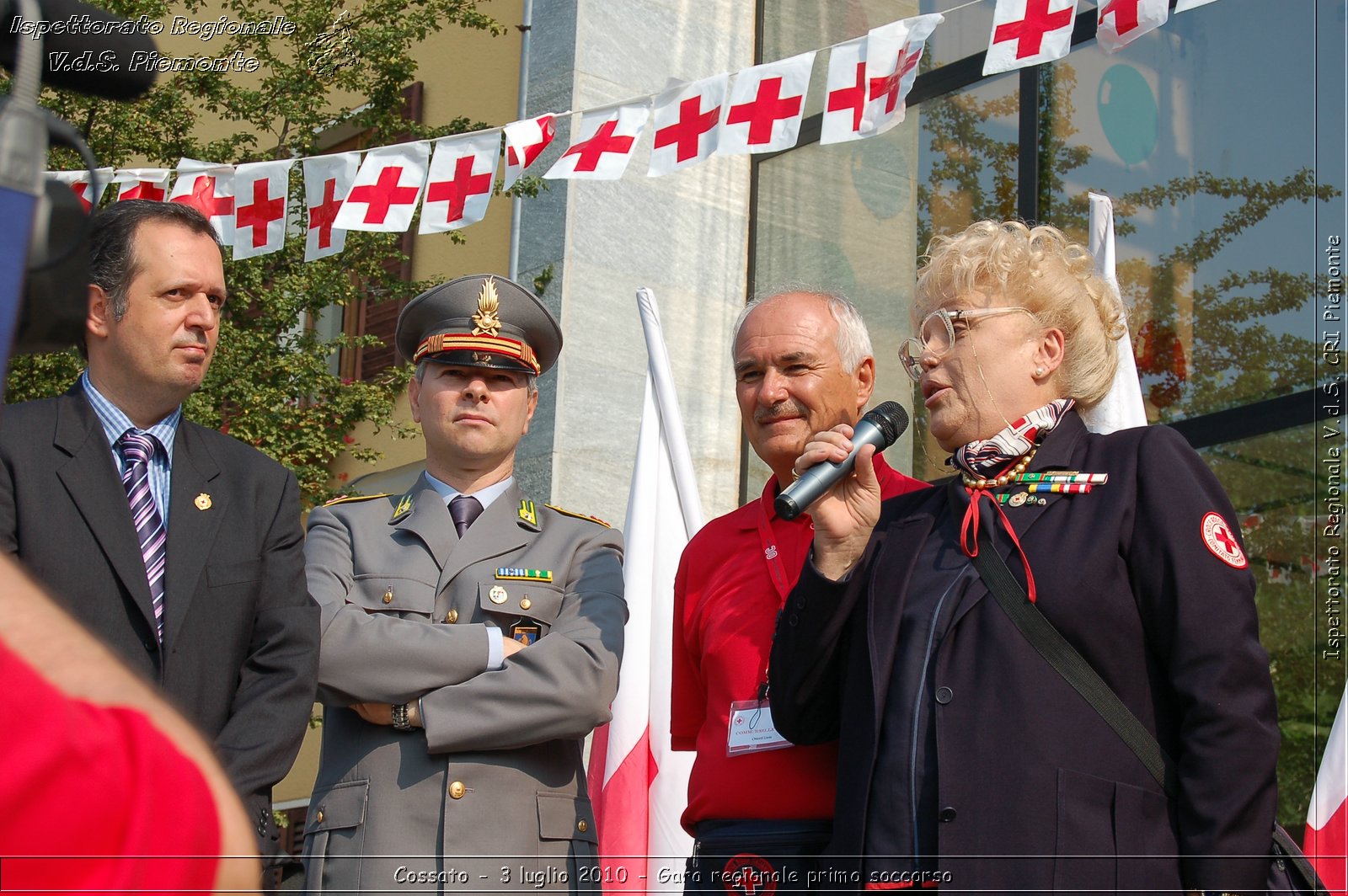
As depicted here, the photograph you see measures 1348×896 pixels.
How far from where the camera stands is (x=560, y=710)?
374 cm

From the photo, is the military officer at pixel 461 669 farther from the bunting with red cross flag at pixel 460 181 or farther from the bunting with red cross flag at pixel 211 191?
the bunting with red cross flag at pixel 211 191

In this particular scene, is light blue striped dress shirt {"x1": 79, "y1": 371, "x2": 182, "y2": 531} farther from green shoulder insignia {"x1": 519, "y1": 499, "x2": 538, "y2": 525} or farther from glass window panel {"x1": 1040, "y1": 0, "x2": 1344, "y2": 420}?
glass window panel {"x1": 1040, "y1": 0, "x2": 1344, "y2": 420}

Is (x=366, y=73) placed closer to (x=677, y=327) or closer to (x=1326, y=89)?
(x=677, y=327)

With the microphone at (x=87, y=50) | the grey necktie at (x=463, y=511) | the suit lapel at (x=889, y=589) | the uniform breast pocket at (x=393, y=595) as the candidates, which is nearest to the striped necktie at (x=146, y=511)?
the uniform breast pocket at (x=393, y=595)

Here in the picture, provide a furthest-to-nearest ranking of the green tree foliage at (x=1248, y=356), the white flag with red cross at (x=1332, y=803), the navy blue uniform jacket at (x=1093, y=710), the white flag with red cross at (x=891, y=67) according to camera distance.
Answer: the white flag with red cross at (x=891, y=67) → the green tree foliage at (x=1248, y=356) → the white flag with red cross at (x=1332, y=803) → the navy blue uniform jacket at (x=1093, y=710)

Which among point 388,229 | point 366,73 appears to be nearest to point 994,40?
point 388,229

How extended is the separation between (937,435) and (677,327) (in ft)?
17.7

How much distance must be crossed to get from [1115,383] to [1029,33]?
4.60ft

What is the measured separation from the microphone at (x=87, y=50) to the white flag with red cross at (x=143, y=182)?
4972mm

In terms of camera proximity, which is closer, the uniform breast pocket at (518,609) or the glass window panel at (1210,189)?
the uniform breast pocket at (518,609)

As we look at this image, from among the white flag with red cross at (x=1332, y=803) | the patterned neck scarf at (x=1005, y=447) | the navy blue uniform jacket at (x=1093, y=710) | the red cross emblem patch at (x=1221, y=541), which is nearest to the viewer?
the navy blue uniform jacket at (x=1093, y=710)

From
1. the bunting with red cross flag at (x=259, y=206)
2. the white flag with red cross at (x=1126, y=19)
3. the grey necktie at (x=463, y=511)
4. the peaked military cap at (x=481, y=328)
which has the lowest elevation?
the grey necktie at (x=463, y=511)

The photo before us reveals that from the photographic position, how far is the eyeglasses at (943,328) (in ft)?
11.0

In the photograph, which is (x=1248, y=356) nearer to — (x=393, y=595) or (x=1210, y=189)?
(x=1210, y=189)
